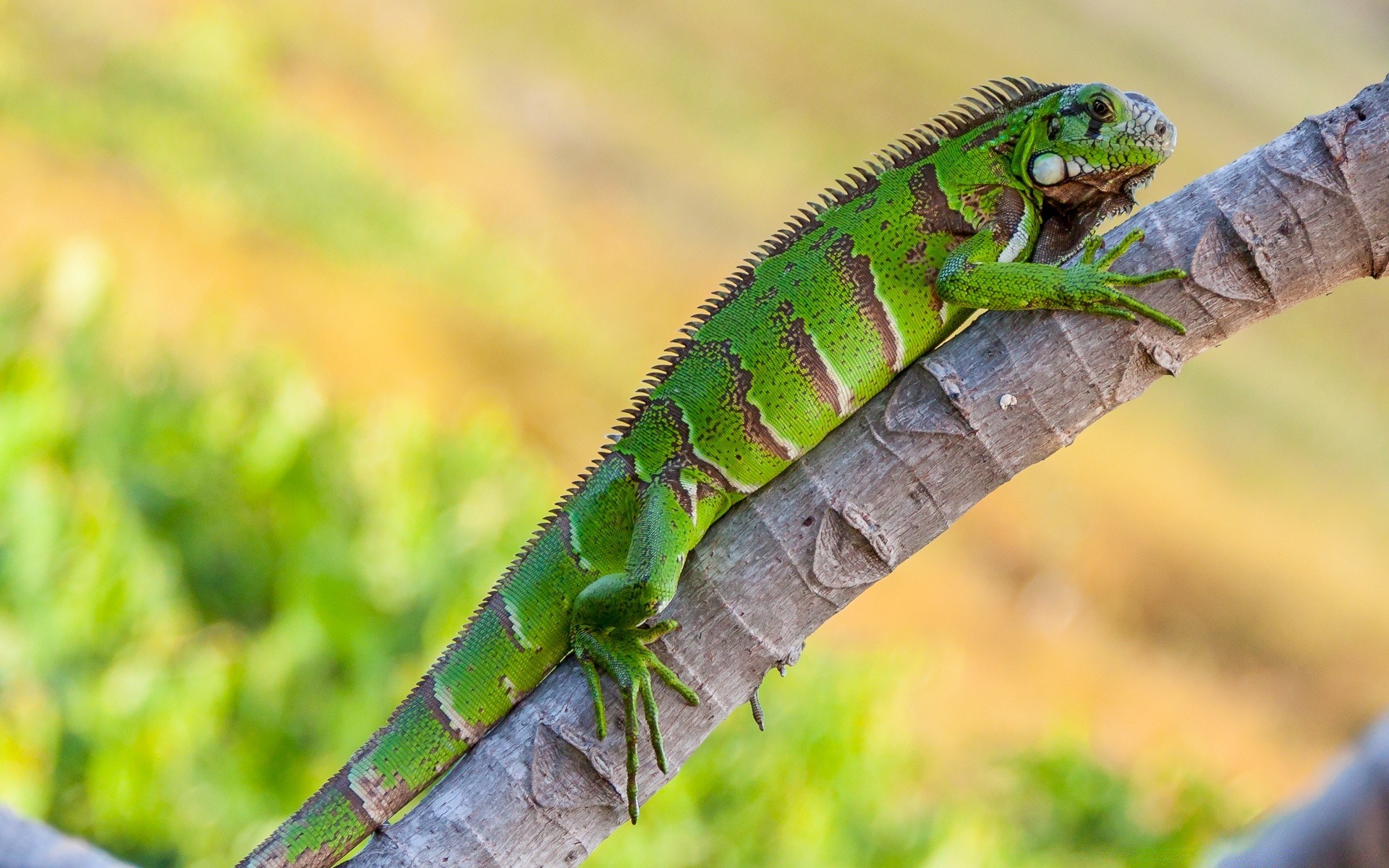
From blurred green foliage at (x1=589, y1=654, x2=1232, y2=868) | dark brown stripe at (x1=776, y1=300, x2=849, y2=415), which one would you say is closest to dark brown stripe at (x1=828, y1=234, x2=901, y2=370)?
dark brown stripe at (x1=776, y1=300, x2=849, y2=415)

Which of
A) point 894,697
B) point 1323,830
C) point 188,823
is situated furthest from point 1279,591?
point 1323,830

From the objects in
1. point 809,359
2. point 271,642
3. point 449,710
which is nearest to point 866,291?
point 809,359

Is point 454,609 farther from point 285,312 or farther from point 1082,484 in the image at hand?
point 1082,484

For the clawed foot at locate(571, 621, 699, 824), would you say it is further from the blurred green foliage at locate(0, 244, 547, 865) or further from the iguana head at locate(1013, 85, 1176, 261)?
the blurred green foliage at locate(0, 244, 547, 865)

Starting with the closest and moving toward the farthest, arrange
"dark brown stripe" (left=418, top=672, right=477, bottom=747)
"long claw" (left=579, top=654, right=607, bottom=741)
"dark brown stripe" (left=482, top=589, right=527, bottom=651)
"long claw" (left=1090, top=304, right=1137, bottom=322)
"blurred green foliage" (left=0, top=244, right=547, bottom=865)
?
"long claw" (left=1090, top=304, right=1137, bottom=322), "long claw" (left=579, top=654, right=607, bottom=741), "dark brown stripe" (left=418, top=672, right=477, bottom=747), "dark brown stripe" (left=482, top=589, right=527, bottom=651), "blurred green foliage" (left=0, top=244, right=547, bottom=865)

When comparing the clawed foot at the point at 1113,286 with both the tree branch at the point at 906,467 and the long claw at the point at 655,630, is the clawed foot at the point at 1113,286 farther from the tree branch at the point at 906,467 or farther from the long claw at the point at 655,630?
the long claw at the point at 655,630

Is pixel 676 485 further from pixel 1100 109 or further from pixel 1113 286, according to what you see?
pixel 1100 109
